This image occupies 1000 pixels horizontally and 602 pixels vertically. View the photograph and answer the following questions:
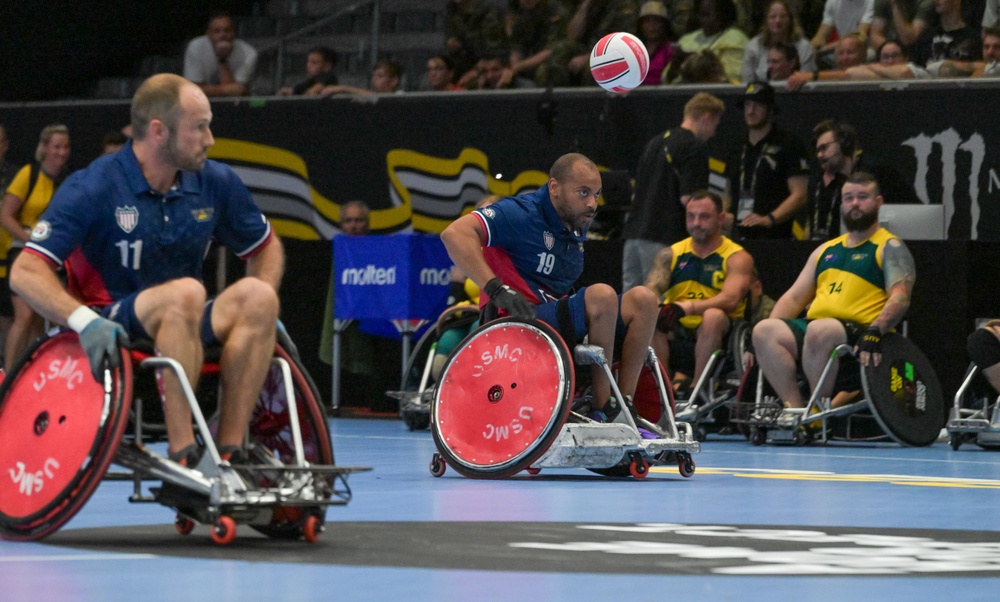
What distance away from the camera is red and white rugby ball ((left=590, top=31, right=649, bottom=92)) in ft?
34.8

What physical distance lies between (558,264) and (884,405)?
287cm

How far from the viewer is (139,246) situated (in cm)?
492

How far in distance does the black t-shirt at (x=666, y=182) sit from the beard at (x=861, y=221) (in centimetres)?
140

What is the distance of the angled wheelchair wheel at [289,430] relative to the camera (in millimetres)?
4785

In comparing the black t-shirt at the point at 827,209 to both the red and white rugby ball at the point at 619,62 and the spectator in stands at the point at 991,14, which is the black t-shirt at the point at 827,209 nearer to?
the red and white rugby ball at the point at 619,62

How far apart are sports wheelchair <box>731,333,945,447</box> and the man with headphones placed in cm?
123

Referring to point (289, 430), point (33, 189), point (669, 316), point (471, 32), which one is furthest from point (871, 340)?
point (33, 189)

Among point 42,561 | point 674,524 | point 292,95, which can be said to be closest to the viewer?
point 42,561

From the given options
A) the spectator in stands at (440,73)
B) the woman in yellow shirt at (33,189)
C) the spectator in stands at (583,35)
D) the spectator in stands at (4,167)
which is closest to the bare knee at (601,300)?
the spectator in stands at (583,35)

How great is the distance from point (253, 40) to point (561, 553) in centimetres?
1344

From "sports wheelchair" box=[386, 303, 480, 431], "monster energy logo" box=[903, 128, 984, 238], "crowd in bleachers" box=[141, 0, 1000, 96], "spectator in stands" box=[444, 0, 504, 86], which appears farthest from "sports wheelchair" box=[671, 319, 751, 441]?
"spectator in stands" box=[444, 0, 504, 86]

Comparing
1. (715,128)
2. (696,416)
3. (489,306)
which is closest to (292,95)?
(715,128)

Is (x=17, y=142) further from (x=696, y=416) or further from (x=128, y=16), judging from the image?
(x=696, y=416)

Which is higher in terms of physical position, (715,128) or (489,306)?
(715,128)
